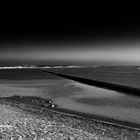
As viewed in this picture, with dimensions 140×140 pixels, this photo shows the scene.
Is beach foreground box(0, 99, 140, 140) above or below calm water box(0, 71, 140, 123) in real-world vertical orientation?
above

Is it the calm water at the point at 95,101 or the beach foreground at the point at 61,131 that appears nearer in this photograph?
the beach foreground at the point at 61,131

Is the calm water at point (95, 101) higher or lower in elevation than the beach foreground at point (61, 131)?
lower

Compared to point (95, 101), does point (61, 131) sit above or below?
above

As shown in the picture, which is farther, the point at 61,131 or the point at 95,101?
the point at 95,101

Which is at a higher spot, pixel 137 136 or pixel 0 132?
pixel 0 132

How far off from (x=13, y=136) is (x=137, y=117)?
8.07 metres

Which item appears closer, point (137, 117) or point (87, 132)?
point (87, 132)

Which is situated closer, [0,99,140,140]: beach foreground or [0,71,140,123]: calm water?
[0,99,140,140]: beach foreground

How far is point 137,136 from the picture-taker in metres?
8.28

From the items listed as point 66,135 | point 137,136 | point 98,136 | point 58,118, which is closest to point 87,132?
point 98,136

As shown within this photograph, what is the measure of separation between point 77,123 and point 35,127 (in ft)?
7.57

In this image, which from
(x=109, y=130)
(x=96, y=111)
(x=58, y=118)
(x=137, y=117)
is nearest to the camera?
(x=109, y=130)

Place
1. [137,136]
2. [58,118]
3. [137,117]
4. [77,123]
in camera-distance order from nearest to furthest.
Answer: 1. [137,136]
2. [77,123]
3. [58,118]
4. [137,117]

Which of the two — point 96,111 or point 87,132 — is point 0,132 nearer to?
point 87,132
